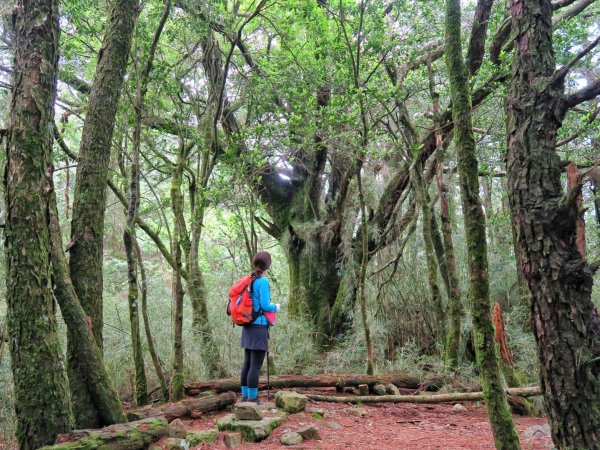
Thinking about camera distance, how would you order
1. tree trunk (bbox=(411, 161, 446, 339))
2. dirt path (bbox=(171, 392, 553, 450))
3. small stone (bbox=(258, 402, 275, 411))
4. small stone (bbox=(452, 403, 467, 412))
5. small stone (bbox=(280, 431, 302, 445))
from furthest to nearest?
1. tree trunk (bbox=(411, 161, 446, 339))
2. small stone (bbox=(452, 403, 467, 412))
3. small stone (bbox=(258, 402, 275, 411))
4. dirt path (bbox=(171, 392, 553, 450))
5. small stone (bbox=(280, 431, 302, 445))

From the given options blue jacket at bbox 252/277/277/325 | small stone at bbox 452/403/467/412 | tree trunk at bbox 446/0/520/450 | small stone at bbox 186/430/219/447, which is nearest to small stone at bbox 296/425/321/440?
small stone at bbox 186/430/219/447

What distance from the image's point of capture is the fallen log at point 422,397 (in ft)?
19.4

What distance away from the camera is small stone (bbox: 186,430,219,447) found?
14.8 feet

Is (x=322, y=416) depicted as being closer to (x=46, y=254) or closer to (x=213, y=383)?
(x=213, y=383)

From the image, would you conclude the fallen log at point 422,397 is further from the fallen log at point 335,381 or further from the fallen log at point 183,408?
the fallen log at point 183,408

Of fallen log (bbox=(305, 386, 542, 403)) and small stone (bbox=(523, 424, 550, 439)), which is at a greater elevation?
fallen log (bbox=(305, 386, 542, 403))

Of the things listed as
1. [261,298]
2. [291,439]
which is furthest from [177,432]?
[261,298]

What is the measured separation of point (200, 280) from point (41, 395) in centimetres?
459

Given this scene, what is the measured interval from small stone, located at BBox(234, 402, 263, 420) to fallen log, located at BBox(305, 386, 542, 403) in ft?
6.08

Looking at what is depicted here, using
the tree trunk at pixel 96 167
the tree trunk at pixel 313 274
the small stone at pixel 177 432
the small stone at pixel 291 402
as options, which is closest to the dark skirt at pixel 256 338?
the small stone at pixel 291 402

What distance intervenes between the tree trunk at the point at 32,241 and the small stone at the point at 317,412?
2873mm

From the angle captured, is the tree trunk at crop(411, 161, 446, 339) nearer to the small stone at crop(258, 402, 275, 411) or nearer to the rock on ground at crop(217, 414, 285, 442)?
the small stone at crop(258, 402, 275, 411)

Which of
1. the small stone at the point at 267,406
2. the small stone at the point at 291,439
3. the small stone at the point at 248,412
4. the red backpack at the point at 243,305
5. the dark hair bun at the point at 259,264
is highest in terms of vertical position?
the dark hair bun at the point at 259,264

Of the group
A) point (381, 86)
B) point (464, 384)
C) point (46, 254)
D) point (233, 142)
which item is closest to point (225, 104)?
point (233, 142)
